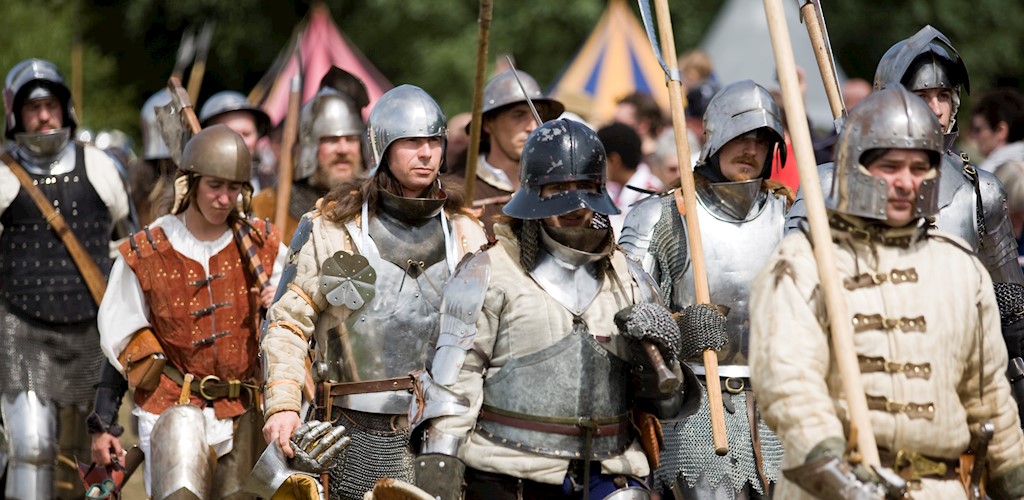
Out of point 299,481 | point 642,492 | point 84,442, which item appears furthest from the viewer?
point 84,442

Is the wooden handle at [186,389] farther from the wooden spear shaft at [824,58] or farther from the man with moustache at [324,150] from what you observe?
the wooden spear shaft at [824,58]

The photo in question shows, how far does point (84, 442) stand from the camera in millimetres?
8594

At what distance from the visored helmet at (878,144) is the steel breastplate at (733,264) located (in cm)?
168

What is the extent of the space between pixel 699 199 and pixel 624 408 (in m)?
1.29

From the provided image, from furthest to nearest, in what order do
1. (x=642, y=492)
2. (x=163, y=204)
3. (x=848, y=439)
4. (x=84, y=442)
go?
(x=84, y=442) → (x=163, y=204) → (x=642, y=492) → (x=848, y=439)

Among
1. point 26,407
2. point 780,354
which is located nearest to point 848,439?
point 780,354

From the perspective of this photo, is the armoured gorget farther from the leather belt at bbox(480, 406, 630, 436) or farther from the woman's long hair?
the woman's long hair

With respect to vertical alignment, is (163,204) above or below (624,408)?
above

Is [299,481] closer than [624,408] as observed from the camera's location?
No

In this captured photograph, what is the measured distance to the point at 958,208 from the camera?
21.6 ft

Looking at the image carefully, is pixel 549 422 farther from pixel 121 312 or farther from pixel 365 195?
pixel 121 312

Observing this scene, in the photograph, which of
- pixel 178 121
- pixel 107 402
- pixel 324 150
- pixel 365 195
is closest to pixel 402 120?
pixel 365 195

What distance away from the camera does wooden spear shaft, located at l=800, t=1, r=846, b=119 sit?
20.9 ft

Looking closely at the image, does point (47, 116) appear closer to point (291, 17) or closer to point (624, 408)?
point (624, 408)
